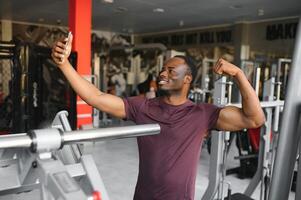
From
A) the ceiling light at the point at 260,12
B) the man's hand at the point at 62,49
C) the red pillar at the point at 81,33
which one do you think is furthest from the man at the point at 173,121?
the ceiling light at the point at 260,12

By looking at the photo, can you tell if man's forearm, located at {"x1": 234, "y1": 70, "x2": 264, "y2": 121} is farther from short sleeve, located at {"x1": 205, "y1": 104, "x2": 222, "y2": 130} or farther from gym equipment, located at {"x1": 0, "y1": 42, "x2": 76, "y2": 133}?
gym equipment, located at {"x1": 0, "y1": 42, "x2": 76, "y2": 133}

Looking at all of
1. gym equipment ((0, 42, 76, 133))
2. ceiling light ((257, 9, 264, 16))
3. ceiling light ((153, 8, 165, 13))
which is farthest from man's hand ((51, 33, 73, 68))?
ceiling light ((257, 9, 264, 16))

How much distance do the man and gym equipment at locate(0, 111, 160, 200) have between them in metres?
0.63

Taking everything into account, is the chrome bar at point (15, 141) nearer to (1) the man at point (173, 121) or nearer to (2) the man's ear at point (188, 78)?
(1) the man at point (173, 121)

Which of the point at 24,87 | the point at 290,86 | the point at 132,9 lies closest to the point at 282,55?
the point at 132,9

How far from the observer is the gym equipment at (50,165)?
0.60 m

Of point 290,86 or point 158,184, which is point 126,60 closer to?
point 158,184

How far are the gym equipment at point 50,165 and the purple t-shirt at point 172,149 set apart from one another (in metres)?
0.63

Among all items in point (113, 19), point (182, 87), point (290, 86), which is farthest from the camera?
point (113, 19)

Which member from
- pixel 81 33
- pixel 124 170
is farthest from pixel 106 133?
pixel 81 33

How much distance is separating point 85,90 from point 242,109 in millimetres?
704

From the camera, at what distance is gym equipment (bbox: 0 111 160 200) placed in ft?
1.96

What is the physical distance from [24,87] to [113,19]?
6.11 meters

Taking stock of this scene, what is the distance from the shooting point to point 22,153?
0.73 meters
